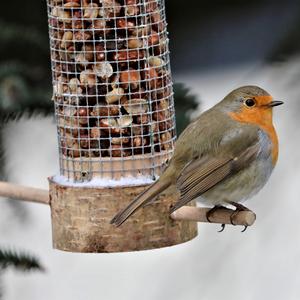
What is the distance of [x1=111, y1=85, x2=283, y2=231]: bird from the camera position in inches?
185

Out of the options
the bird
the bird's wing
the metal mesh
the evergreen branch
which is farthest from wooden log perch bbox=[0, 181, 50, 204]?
the bird's wing

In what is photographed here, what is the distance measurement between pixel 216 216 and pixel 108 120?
64 cm

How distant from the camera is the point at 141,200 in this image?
4.54 meters

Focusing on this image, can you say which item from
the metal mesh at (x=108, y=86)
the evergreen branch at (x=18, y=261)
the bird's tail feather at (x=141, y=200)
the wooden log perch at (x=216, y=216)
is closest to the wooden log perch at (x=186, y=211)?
the wooden log perch at (x=216, y=216)

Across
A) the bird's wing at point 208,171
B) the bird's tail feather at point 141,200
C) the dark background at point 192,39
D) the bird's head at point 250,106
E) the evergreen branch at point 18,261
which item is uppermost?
the dark background at point 192,39

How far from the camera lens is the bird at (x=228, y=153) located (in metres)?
4.70

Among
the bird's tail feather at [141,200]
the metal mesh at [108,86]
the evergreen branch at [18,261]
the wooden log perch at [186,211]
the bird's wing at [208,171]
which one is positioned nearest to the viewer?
the evergreen branch at [18,261]

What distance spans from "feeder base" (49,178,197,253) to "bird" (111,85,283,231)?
11 centimetres

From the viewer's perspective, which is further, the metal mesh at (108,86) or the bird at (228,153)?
the metal mesh at (108,86)

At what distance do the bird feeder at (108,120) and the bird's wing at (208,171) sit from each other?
0.17 metres

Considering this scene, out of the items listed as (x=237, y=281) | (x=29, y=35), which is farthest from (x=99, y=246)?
(x=237, y=281)

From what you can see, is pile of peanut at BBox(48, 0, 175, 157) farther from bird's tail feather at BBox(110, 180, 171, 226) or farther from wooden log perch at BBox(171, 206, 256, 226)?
wooden log perch at BBox(171, 206, 256, 226)

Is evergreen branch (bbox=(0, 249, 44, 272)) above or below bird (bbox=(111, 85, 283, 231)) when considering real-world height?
below

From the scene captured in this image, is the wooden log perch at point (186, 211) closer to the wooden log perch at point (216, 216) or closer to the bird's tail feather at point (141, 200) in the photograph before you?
the wooden log perch at point (216, 216)
